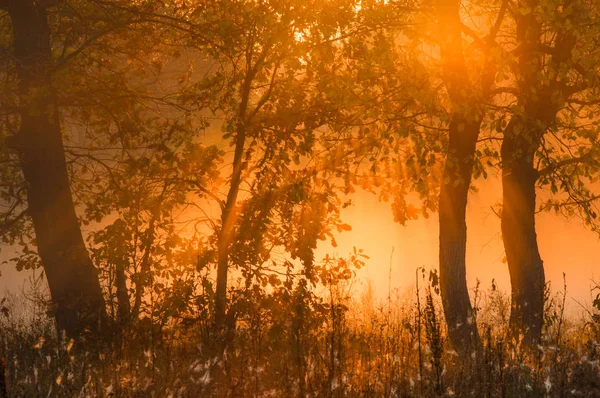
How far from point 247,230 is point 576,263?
25.0 metres

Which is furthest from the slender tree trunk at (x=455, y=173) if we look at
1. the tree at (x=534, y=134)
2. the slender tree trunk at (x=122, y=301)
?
the slender tree trunk at (x=122, y=301)

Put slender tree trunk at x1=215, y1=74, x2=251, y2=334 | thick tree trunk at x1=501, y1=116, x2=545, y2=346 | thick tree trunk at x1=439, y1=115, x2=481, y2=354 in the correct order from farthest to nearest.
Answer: thick tree trunk at x1=501, y1=116, x2=545, y2=346 → thick tree trunk at x1=439, y1=115, x2=481, y2=354 → slender tree trunk at x1=215, y1=74, x2=251, y2=334

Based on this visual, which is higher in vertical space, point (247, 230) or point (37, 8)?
point (37, 8)

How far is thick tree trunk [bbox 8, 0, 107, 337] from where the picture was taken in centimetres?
1214

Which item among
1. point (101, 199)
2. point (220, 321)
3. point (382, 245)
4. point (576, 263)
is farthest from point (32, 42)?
point (382, 245)

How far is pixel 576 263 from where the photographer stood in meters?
32.4

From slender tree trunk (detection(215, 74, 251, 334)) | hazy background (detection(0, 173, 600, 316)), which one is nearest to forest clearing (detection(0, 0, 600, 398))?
slender tree trunk (detection(215, 74, 251, 334))

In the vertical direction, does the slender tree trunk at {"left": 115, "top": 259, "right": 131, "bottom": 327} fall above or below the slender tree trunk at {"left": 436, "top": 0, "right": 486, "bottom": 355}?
below

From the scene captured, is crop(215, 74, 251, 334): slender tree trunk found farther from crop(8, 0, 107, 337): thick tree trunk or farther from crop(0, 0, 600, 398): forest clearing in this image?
crop(8, 0, 107, 337): thick tree trunk

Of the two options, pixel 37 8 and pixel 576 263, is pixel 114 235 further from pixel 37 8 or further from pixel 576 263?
pixel 576 263

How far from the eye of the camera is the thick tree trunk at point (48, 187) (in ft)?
39.8

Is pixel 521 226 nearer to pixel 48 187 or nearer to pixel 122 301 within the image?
pixel 122 301

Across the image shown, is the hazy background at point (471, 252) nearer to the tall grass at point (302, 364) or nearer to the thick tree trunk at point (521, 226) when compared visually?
the thick tree trunk at point (521, 226)

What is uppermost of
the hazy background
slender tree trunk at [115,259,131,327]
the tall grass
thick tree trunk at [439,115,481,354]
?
the hazy background
